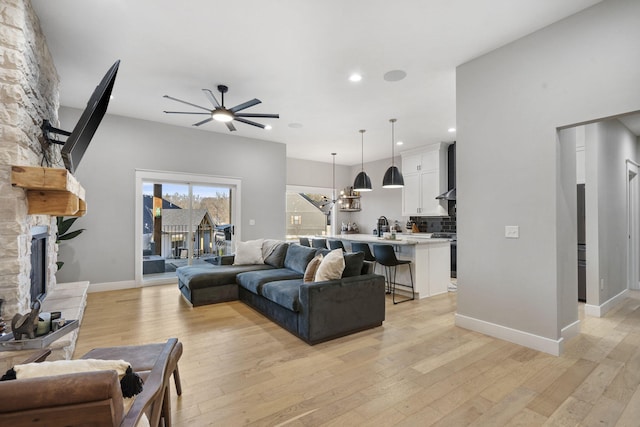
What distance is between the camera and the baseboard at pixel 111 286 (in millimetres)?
5066

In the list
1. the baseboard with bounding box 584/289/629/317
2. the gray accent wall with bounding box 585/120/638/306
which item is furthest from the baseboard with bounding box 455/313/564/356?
the gray accent wall with bounding box 585/120/638/306

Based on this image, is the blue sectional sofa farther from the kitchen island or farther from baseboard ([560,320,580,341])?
baseboard ([560,320,580,341])

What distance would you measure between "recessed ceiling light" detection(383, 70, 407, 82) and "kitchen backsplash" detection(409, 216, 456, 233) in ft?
14.5

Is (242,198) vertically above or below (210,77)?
below

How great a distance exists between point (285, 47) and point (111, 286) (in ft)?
16.0

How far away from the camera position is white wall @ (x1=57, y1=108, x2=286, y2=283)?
5.03 m

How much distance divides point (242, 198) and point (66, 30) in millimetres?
4043

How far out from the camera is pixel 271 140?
6961 millimetres

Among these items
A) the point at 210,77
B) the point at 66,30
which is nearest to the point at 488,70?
the point at 210,77

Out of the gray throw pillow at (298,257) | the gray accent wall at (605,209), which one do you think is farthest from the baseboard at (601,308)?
the gray throw pillow at (298,257)

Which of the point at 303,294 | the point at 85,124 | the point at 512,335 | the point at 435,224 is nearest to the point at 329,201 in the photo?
the point at 435,224

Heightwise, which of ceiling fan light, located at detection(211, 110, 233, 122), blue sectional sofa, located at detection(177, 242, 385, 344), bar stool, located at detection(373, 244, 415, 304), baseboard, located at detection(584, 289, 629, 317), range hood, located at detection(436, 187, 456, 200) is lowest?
baseboard, located at detection(584, 289, 629, 317)

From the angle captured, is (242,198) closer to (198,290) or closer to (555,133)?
(198,290)

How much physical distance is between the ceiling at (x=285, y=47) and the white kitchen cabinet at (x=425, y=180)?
209 centimetres
